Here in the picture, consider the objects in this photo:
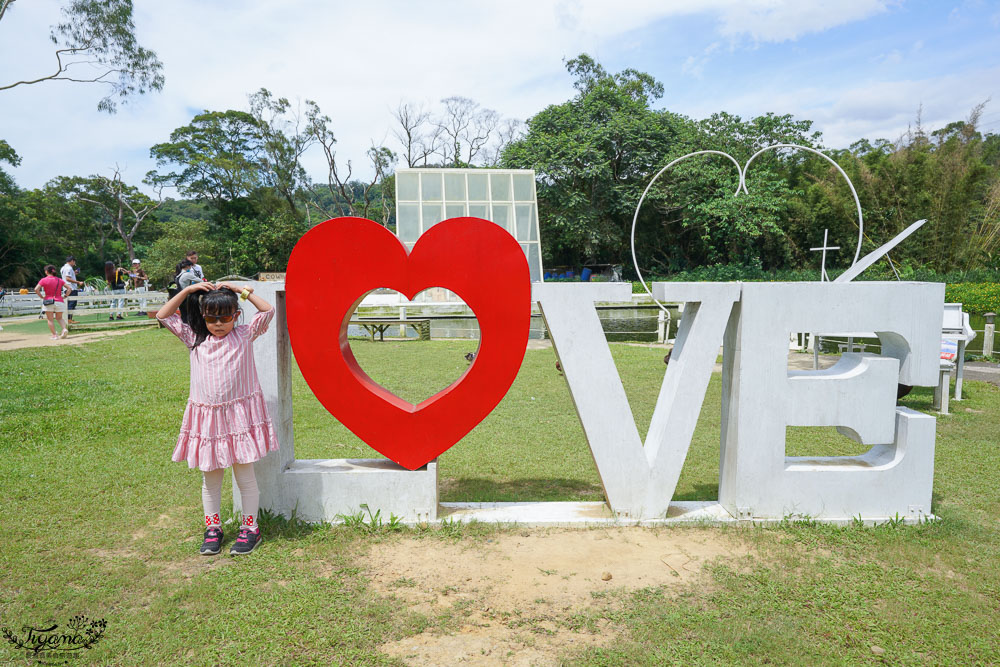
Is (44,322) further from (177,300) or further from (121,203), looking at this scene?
(121,203)

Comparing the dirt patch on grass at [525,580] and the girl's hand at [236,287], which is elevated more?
the girl's hand at [236,287]

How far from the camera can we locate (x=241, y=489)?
379cm

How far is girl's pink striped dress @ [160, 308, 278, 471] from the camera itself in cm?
359

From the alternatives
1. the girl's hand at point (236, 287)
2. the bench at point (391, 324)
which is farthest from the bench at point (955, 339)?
the bench at point (391, 324)

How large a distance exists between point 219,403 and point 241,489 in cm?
59

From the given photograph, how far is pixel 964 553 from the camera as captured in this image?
147 inches

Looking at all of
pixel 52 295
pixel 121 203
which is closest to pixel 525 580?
pixel 52 295

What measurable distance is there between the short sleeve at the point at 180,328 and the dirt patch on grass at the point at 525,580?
1.72 meters

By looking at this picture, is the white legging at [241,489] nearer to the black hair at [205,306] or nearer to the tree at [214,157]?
the black hair at [205,306]

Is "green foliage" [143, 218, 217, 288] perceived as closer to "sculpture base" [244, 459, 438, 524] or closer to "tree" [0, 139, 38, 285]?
"tree" [0, 139, 38, 285]

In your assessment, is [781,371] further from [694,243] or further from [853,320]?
[694,243]

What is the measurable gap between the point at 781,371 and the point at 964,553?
1507 millimetres

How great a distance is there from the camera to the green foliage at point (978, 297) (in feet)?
51.6

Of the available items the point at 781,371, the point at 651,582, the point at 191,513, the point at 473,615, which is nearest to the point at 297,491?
the point at 191,513
